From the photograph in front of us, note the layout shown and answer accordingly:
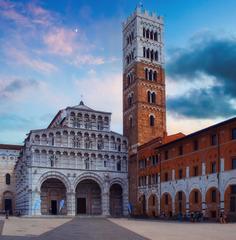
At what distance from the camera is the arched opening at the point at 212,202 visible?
147ft

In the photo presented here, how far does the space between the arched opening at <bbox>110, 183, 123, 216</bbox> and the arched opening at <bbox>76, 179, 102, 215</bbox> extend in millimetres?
2130

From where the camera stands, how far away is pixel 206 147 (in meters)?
47.3

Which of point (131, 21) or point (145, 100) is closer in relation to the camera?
point (145, 100)

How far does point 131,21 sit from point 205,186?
41.6 meters

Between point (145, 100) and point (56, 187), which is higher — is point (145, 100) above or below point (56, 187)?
above

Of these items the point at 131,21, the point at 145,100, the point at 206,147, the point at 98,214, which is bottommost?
the point at 98,214

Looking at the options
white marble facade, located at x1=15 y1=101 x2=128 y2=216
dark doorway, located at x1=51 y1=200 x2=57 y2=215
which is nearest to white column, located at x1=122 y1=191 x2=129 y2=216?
white marble facade, located at x1=15 y1=101 x2=128 y2=216

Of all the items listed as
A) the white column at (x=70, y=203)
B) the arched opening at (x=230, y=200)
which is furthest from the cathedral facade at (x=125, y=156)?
the arched opening at (x=230, y=200)

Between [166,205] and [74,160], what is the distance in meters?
18.0

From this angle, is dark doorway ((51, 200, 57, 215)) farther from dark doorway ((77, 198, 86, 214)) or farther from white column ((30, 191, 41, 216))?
white column ((30, 191, 41, 216))

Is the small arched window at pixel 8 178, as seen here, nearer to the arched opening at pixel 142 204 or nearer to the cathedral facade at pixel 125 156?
the cathedral facade at pixel 125 156

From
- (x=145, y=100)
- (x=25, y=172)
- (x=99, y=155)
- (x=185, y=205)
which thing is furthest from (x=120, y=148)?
(x=185, y=205)

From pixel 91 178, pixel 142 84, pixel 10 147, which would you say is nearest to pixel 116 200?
pixel 91 178

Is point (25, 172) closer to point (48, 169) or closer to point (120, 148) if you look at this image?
point (48, 169)
